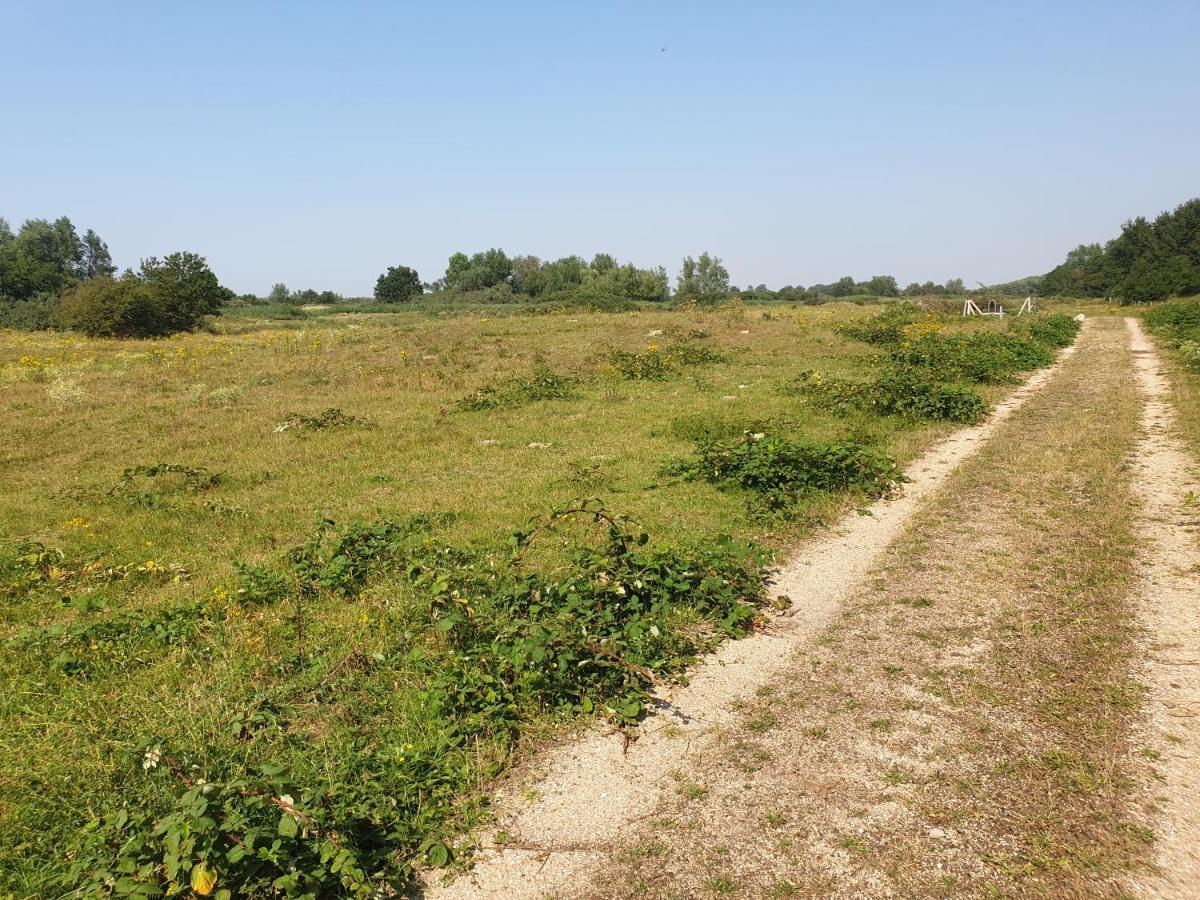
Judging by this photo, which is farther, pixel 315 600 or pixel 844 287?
pixel 844 287

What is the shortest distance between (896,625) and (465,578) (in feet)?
12.6

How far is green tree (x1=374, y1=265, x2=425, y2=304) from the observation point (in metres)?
100

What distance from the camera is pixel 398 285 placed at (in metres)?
102

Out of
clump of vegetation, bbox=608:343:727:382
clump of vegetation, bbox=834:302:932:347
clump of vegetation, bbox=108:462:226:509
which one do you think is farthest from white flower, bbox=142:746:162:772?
clump of vegetation, bbox=834:302:932:347

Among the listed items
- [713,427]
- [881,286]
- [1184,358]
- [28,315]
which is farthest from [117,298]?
[881,286]

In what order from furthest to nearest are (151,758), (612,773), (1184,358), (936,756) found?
1. (1184,358)
2. (612,773)
3. (936,756)
4. (151,758)

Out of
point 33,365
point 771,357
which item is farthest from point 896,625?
point 33,365

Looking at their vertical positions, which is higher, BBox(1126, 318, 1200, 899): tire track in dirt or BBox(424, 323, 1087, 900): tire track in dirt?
BBox(1126, 318, 1200, 899): tire track in dirt

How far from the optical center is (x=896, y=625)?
565 centimetres

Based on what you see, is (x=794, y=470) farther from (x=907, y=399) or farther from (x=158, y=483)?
(x=158, y=483)

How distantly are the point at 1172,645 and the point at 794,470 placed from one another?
4.80 metres

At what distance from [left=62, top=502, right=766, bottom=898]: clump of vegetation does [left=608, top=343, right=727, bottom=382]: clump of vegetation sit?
1376 centimetres

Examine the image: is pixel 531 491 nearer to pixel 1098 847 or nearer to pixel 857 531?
pixel 857 531

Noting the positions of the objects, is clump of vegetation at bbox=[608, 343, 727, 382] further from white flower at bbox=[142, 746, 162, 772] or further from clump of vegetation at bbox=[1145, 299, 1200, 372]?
white flower at bbox=[142, 746, 162, 772]
